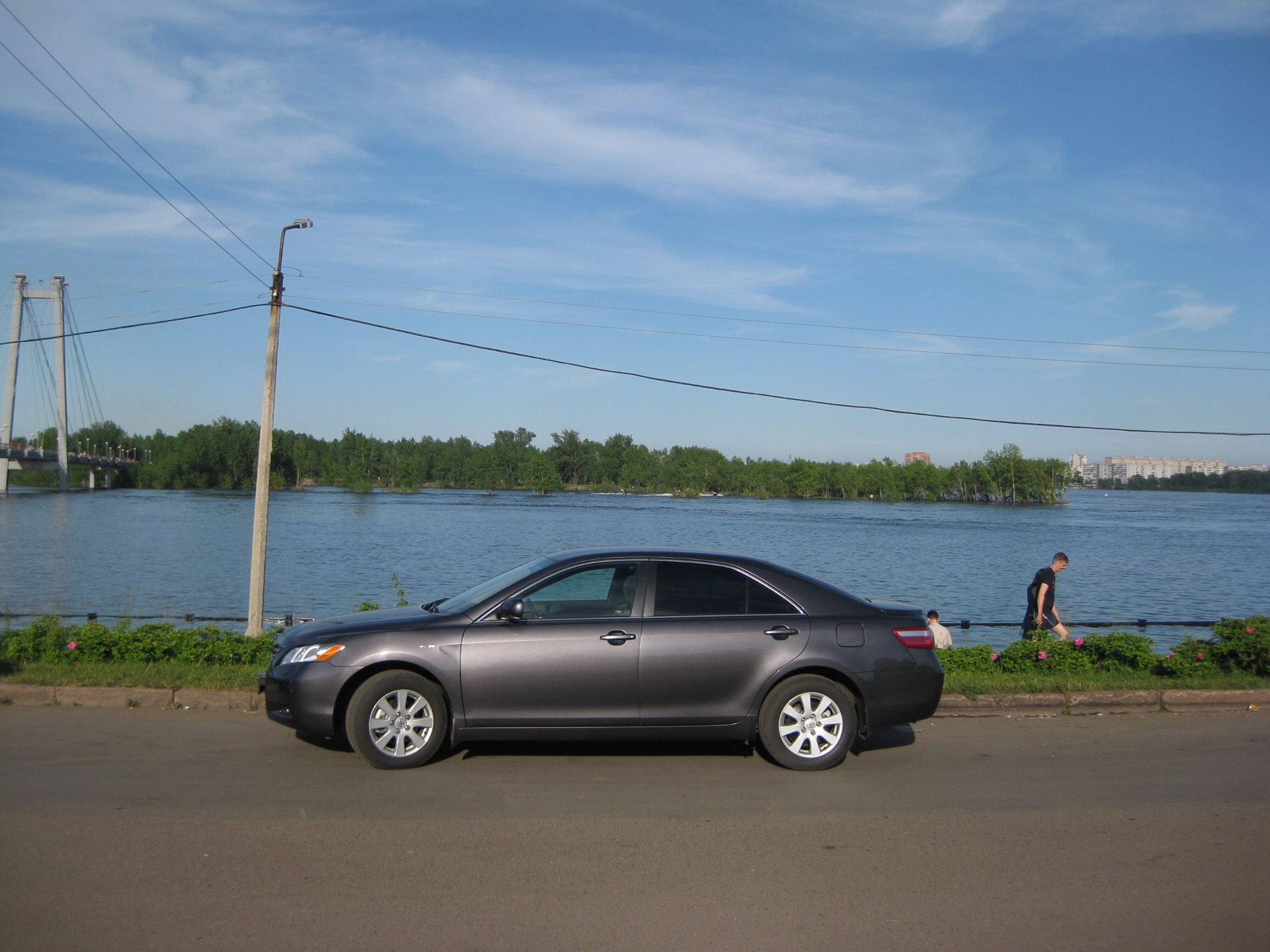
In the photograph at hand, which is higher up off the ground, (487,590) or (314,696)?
(487,590)

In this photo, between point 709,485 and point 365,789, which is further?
point 709,485

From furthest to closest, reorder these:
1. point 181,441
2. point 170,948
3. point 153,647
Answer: point 181,441 < point 153,647 < point 170,948

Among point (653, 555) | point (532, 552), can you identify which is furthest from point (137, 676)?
point (532, 552)

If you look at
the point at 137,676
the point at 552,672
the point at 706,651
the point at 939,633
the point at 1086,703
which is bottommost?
the point at 137,676

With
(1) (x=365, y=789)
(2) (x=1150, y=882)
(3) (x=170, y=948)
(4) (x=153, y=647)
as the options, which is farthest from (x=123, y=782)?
(2) (x=1150, y=882)

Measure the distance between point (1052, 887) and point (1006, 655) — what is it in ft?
19.0

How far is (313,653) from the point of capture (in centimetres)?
676

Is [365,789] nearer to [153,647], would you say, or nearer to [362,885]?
[362,885]

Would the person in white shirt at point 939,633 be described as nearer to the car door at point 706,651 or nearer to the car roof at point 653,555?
the car roof at point 653,555

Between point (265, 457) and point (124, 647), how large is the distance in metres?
3.52

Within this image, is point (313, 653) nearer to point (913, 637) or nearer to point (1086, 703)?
point (913, 637)

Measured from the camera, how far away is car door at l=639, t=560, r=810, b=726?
6.73 m

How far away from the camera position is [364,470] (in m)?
140

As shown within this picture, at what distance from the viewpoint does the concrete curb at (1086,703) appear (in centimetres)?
887
